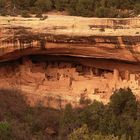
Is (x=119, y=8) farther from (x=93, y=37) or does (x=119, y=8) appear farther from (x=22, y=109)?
(x=22, y=109)

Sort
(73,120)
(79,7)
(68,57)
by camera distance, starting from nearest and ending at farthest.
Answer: (73,120)
(79,7)
(68,57)

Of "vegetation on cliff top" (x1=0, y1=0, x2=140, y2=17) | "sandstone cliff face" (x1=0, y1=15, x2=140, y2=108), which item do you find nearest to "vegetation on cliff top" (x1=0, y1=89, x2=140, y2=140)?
"sandstone cliff face" (x1=0, y1=15, x2=140, y2=108)

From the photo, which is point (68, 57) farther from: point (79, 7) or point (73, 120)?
point (73, 120)

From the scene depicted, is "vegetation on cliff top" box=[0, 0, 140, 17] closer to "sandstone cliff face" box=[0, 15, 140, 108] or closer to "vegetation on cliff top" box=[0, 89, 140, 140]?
"sandstone cliff face" box=[0, 15, 140, 108]

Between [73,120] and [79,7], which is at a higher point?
[79,7]

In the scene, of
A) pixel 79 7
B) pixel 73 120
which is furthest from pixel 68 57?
pixel 73 120

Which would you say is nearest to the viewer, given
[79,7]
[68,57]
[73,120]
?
[73,120]

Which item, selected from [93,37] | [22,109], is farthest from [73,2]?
[22,109]
